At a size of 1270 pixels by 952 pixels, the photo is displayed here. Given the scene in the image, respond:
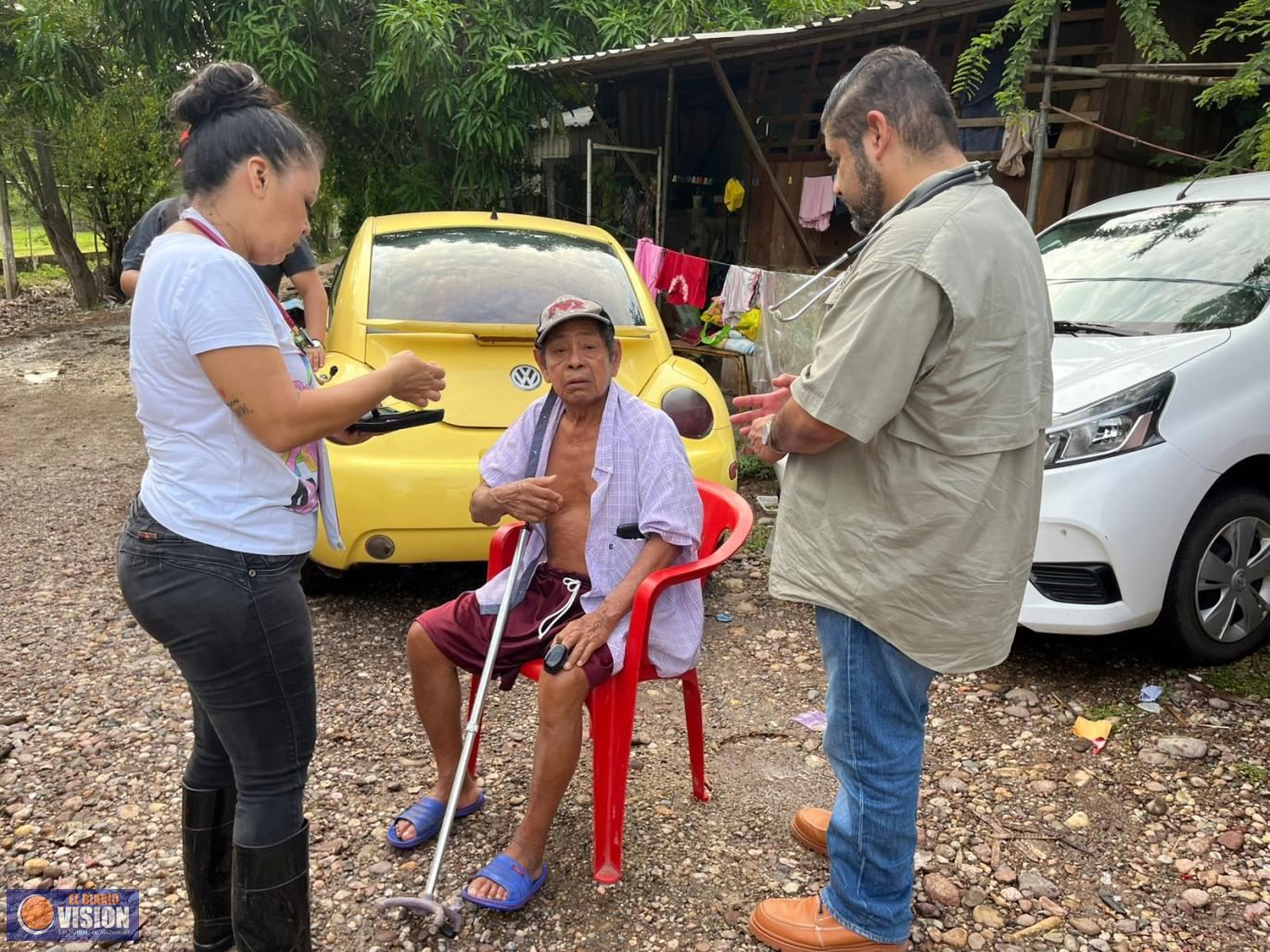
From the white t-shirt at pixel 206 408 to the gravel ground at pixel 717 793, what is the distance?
3.74ft

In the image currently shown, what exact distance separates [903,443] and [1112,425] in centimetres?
173

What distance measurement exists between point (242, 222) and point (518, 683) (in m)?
2.15


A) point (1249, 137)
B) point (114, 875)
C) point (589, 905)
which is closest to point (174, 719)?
point (114, 875)

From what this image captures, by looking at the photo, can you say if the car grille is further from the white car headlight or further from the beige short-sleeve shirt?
the beige short-sleeve shirt

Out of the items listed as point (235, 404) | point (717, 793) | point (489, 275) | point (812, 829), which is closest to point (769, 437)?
point (235, 404)

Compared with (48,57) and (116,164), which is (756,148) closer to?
(48,57)

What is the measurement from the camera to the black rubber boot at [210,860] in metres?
1.99

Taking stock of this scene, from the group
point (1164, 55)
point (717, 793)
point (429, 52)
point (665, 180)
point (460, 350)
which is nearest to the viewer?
point (717, 793)

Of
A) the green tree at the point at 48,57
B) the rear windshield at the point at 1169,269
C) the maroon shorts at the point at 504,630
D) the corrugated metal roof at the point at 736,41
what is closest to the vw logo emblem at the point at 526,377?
the maroon shorts at the point at 504,630

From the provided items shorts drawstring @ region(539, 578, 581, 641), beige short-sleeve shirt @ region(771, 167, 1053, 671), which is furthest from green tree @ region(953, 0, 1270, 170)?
shorts drawstring @ region(539, 578, 581, 641)

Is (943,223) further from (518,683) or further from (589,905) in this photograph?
(518,683)

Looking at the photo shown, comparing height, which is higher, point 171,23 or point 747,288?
point 171,23

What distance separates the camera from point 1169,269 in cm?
374

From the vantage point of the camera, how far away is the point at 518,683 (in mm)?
3336
